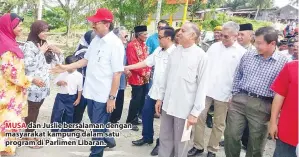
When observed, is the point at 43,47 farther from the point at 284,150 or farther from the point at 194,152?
the point at 284,150

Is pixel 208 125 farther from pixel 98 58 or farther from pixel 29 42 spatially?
pixel 29 42

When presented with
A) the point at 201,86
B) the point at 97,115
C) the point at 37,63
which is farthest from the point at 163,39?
the point at 37,63

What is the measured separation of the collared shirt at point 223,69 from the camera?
4.33 metres

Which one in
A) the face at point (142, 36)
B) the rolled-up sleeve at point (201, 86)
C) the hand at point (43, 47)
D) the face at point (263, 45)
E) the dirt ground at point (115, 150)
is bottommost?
the dirt ground at point (115, 150)

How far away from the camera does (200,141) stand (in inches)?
183

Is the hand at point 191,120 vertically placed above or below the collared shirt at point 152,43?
below

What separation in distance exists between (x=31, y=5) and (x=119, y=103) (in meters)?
11.8

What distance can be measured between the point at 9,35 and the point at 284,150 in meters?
3.34

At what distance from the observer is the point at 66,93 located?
476 cm

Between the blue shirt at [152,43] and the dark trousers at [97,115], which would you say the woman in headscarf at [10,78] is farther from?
the blue shirt at [152,43]

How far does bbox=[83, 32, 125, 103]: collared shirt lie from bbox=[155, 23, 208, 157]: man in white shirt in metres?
0.65

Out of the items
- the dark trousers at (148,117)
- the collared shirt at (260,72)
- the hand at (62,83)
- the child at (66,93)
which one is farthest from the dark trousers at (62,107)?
the collared shirt at (260,72)

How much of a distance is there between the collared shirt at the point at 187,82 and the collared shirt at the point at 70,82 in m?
1.70

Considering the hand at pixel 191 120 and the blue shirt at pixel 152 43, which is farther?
the blue shirt at pixel 152 43
